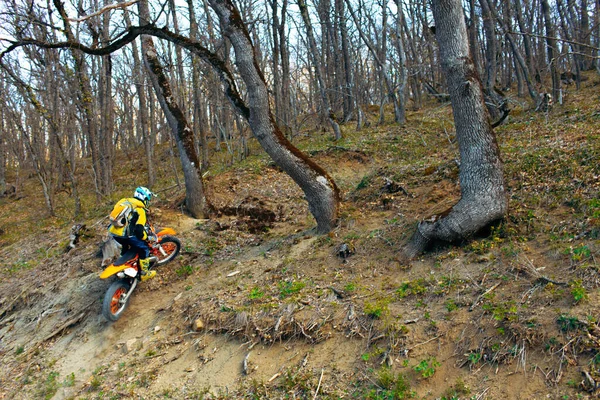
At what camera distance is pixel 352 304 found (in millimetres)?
5449

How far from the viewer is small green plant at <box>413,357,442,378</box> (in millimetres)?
4164

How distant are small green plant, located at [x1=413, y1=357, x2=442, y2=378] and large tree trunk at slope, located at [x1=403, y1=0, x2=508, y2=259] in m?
2.04

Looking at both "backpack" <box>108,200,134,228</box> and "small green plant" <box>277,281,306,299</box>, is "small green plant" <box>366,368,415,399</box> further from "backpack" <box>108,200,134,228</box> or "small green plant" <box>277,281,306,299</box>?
"backpack" <box>108,200,134,228</box>

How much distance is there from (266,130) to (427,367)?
497cm

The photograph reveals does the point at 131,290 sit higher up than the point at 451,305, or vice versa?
the point at 131,290

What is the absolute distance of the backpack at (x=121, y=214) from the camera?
22.5ft

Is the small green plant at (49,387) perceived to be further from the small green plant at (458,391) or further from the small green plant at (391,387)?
the small green plant at (458,391)

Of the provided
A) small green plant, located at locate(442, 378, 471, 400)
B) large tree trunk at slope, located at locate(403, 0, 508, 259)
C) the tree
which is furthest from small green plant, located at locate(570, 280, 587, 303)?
the tree

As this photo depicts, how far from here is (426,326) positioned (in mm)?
4676

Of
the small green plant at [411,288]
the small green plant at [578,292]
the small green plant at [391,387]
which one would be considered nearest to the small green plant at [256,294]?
the small green plant at [411,288]

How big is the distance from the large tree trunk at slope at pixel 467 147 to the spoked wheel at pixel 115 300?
502 cm

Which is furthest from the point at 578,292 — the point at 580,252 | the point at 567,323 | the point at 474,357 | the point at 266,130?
the point at 266,130

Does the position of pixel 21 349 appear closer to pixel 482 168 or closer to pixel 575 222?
pixel 482 168

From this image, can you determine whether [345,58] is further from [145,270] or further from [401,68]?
[145,270]
